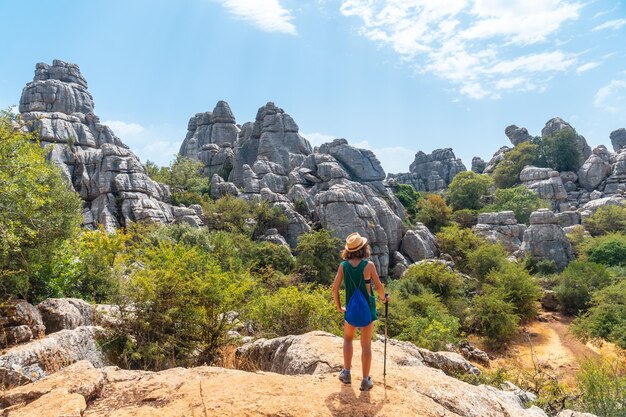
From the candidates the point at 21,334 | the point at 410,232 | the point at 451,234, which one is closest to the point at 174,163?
the point at 410,232

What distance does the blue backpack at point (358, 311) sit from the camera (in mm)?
4234

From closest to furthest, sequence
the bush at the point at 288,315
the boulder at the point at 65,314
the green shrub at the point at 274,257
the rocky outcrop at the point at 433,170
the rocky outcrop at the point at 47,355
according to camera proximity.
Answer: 1. the rocky outcrop at the point at 47,355
2. the boulder at the point at 65,314
3. the bush at the point at 288,315
4. the green shrub at the point at 274,257
5. the rocky outcrop at the point at 433,170

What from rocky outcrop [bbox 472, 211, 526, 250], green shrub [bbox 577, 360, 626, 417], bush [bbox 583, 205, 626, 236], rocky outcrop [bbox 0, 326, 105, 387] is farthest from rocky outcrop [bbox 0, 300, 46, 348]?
bush [bbox 583, 205, 626, 236]

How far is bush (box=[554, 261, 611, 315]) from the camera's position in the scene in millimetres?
22891

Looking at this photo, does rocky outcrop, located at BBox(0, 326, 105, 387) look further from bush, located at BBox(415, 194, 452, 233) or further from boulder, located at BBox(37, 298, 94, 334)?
bush, located at BBox(415, 194, 452, 233)

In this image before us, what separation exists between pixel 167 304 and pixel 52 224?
489cm

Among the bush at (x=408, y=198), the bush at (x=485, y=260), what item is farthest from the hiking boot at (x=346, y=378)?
the bush at (x=408, y=198)

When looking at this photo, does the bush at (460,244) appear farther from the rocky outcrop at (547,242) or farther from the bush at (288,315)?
the bush at (288,315)

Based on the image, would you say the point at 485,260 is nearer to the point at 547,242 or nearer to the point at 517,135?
the point at 547,242

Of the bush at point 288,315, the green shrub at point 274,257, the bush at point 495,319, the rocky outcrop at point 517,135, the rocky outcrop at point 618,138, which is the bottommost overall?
the bush at point 495,319

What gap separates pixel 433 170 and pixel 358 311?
71.5 m

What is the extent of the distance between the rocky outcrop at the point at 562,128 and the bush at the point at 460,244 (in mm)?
31744

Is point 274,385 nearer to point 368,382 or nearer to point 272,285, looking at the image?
point 368,382

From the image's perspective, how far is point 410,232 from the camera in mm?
33281
